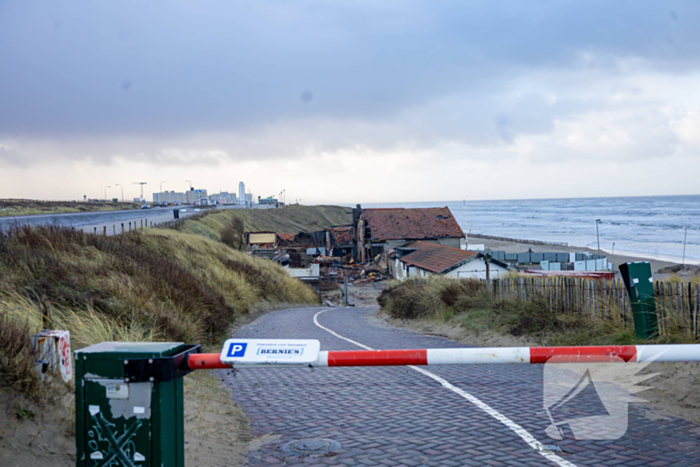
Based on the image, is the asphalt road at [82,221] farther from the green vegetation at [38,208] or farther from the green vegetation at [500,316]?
the green vegetation at [500,316]

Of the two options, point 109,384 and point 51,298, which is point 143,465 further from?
point 51,298

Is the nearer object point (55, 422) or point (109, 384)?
point (109, 384)

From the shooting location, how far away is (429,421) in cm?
602

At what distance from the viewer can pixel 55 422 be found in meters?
4.58

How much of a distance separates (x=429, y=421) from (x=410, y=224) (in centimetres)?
4692

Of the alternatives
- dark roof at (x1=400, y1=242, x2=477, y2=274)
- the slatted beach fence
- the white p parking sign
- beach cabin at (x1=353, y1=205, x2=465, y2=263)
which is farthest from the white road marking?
beach cabin at (x1=353, y1=205, x2=465, y2=263)

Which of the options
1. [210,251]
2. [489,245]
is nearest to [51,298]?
[210,251]

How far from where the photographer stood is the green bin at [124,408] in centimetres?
302

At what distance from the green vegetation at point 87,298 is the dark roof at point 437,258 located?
16904 mm

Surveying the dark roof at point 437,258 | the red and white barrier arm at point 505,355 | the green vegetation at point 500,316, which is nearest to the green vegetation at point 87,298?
the red and white barrier arm at point 505,355

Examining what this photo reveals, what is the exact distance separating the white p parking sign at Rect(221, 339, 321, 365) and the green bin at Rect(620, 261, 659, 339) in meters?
7.54

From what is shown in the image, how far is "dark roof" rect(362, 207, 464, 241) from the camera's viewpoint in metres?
51.1

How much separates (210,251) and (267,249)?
81.9 ft

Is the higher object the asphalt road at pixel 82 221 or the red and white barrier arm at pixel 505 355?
the asphalt road at pixel 82 221
